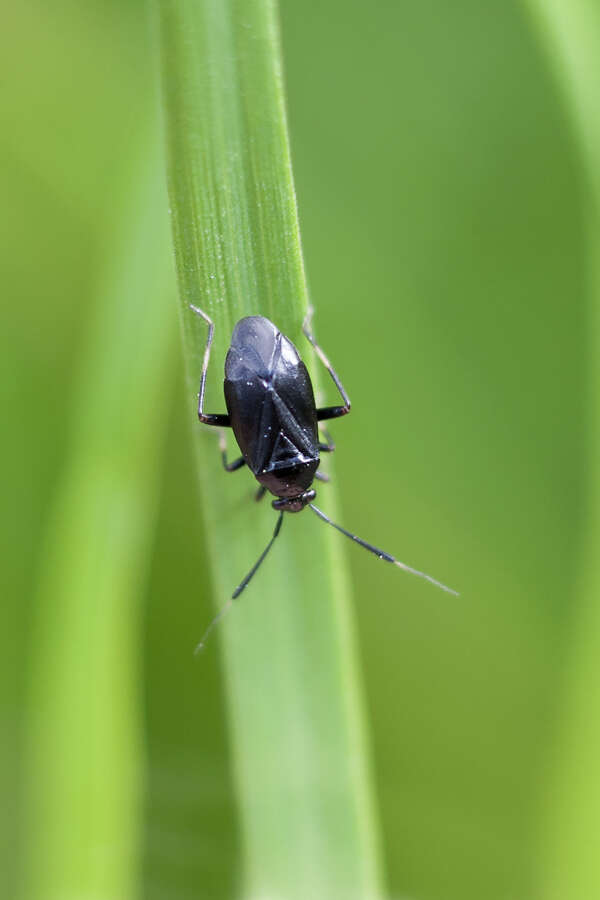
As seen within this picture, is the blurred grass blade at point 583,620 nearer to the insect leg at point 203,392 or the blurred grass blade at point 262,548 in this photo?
the blurred grass blade at point 262,548

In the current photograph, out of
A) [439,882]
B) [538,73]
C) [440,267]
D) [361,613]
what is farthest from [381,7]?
[439,882]

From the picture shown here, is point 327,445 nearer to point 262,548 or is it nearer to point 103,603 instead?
point 262,548

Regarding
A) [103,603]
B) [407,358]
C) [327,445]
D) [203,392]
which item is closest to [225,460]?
[203,392]

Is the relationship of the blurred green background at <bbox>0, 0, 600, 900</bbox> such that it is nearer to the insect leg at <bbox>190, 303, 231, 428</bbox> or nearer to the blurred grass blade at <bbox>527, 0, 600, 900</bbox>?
the blurred grass blade at <bbox>527, 0, 600, 900</bbox>

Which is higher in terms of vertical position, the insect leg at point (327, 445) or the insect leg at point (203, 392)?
the insect leg at point (203, 392)

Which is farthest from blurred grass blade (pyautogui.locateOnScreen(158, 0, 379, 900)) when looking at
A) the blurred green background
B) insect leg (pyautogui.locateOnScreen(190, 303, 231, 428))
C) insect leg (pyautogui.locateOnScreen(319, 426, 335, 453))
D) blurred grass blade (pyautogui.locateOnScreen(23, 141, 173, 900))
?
the blurred green background

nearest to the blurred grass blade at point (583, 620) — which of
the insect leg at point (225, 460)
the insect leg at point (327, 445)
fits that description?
the insect leg at point (327, 445)

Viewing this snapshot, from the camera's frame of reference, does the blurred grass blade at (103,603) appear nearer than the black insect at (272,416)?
No
